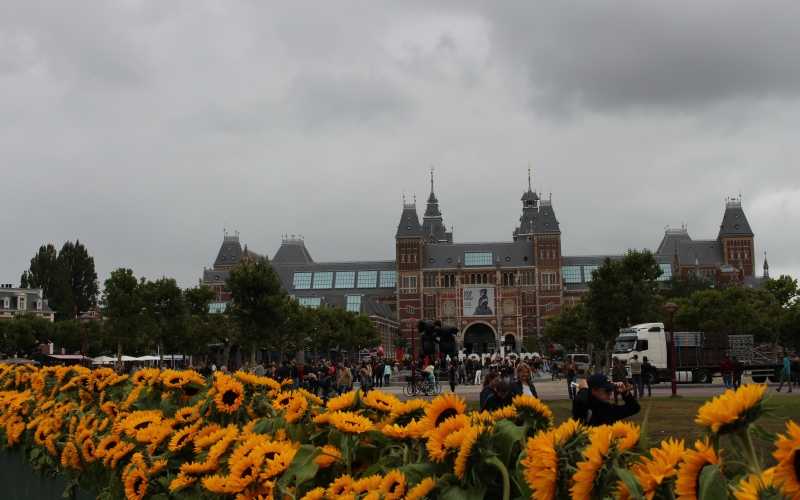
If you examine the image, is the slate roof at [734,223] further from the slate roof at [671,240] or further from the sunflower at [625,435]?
the sunflower at [625,435]

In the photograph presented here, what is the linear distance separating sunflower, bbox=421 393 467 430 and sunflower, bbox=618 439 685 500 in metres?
1.18

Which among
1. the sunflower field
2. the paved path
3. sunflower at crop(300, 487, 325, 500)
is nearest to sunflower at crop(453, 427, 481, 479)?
the sunflower field

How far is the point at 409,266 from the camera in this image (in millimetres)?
130375

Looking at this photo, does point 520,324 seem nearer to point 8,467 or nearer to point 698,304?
point 698,304

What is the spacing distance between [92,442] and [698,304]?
7149cm

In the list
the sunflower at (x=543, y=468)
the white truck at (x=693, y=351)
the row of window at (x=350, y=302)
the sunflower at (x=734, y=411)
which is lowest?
the white truck at (x=693, y=351)

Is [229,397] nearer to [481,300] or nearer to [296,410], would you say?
[296,410]

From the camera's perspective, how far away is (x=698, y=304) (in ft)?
239

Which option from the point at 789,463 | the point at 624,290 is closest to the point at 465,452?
the point at 789,463

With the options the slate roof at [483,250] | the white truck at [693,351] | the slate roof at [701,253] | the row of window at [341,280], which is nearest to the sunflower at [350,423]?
the white truck at [693,351]

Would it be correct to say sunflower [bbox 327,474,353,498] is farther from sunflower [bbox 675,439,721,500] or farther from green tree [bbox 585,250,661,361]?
green tree [bbox 585,250,661,361]

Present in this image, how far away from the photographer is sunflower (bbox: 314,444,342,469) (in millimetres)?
4012

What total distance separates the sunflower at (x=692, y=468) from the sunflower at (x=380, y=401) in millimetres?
2250

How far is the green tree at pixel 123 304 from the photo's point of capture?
191 feet
